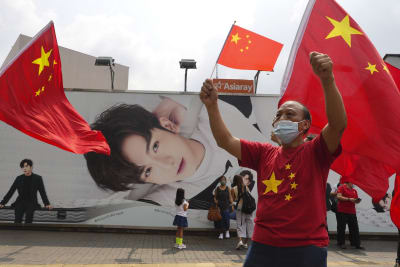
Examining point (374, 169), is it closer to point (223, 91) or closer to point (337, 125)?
point (337, 125)

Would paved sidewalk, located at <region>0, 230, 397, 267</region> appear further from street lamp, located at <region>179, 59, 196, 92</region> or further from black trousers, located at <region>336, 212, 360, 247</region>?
street lamp, located at <region>179, 59, 196, 92</region>

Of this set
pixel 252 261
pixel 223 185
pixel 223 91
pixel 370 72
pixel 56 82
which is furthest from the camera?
pixel 223 91

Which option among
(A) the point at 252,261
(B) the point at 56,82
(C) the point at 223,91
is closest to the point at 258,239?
(A) the point at 252,261

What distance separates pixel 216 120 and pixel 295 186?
0.69 m

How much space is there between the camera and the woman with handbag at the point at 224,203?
34.4 feet

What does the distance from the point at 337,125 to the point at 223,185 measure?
28.2 ft

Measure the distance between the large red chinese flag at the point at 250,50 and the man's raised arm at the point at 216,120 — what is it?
29.6 ft

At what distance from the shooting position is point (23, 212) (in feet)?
36.6

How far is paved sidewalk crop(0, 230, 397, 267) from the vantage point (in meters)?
7.02

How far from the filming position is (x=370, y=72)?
3.73m

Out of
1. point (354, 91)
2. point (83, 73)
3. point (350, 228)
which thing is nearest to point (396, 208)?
point (354, 91)

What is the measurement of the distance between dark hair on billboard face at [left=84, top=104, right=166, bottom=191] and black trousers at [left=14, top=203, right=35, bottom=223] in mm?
2147

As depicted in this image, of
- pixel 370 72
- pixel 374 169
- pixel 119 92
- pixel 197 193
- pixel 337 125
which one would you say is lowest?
pixel 197 193

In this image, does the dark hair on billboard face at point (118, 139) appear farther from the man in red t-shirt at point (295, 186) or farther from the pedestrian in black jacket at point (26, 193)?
the man in red t-shirt at point (295, 186)
